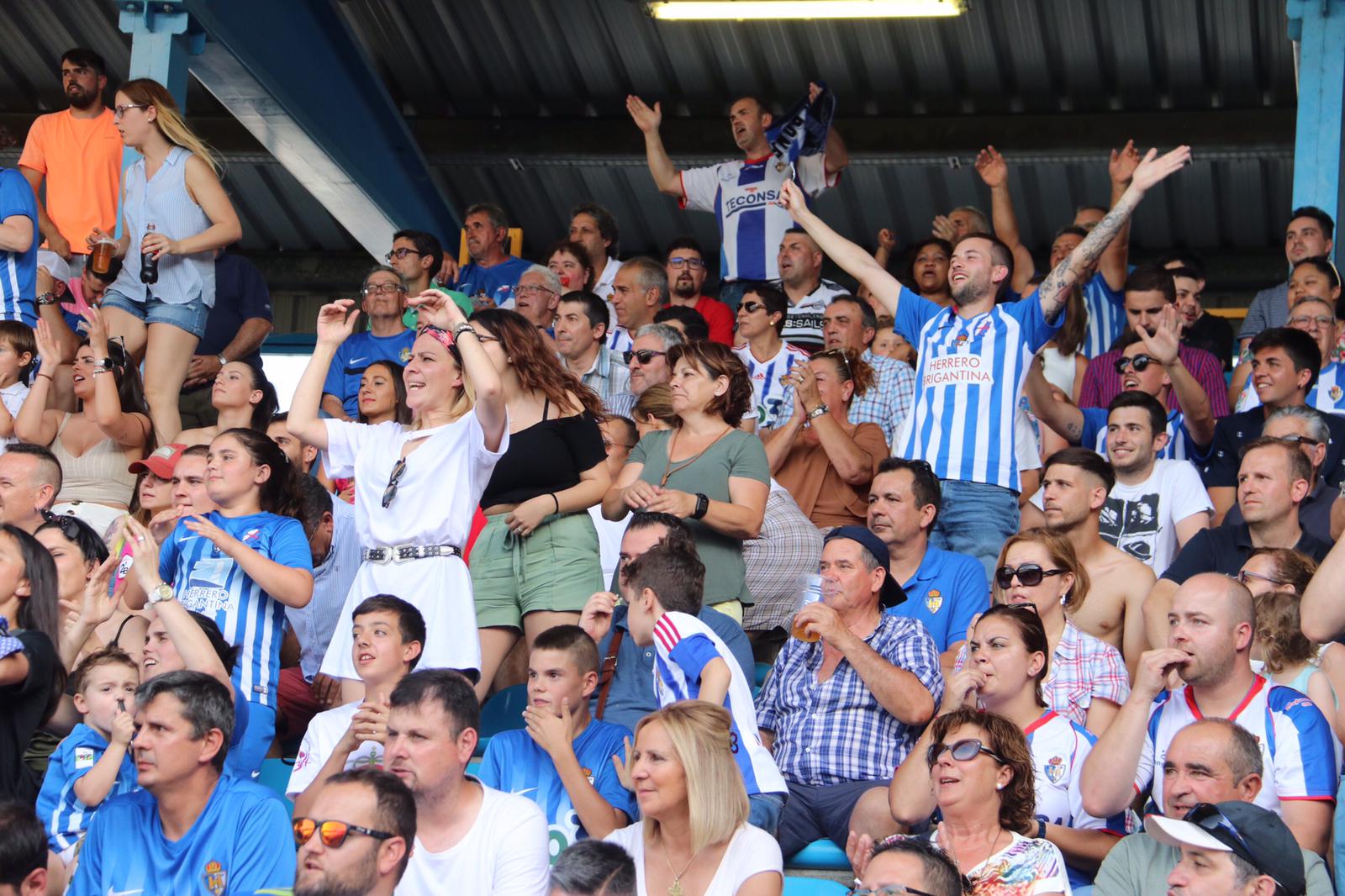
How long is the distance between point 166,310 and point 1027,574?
4188 millimetres

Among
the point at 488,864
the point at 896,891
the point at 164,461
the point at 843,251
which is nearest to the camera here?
the point at 896,891

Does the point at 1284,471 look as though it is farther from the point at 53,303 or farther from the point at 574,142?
the point at 574,142

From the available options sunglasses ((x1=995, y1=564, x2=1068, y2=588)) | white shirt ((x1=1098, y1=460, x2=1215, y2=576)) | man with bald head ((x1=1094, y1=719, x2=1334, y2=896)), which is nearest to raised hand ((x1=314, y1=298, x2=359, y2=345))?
sunglasses ((x1=995, y1=564, x2=1068, y2=588))

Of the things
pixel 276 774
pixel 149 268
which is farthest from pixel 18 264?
pixel 276 774

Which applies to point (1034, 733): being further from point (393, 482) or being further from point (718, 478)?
point (393, 482)

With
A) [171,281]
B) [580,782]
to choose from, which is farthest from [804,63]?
[580,782]

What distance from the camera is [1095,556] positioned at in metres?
6.22

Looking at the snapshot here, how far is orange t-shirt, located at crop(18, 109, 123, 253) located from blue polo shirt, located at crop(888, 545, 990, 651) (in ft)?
15.3

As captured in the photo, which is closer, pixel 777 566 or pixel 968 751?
pixel 968 751

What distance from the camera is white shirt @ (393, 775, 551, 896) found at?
4.46 meters

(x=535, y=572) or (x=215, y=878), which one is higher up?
(x=535, y=572)

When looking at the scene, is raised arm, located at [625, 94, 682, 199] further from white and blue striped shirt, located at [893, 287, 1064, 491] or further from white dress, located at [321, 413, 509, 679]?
white dress, located at [321, 413, 509, 679]

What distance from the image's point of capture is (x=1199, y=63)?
1184 centimetres

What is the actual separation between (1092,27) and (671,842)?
345 inches
